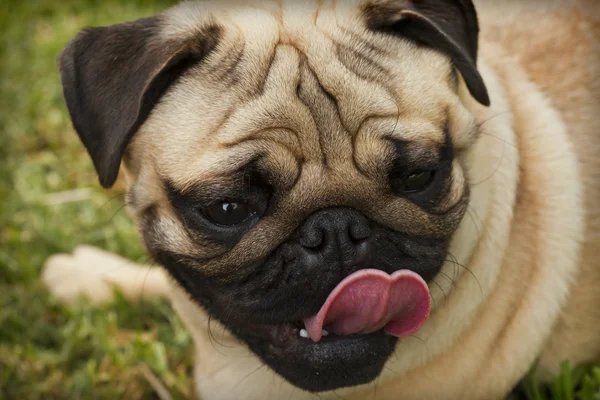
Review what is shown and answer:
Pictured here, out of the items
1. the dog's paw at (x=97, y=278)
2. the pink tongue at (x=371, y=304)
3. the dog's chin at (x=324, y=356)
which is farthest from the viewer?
the dog's paw at (x=97, y=278)

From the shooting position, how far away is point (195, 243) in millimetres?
2137

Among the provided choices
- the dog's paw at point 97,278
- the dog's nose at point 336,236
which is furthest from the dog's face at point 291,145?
the dog's paw at point 97,278

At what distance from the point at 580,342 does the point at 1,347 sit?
2.29 m

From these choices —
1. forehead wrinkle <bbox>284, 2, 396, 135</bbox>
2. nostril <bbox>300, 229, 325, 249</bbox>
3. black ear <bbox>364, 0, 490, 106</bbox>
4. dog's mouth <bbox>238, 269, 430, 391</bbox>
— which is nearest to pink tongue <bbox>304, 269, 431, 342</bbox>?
dog's mouth <bbox>238, 269, 430, 391</bbox>

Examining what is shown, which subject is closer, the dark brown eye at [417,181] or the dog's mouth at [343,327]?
the dog's mouth at [343,327]

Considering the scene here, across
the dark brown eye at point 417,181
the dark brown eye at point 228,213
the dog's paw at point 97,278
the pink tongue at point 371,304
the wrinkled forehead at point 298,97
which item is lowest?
the dog's paw at point 97,278

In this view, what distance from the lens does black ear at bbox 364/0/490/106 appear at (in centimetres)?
218

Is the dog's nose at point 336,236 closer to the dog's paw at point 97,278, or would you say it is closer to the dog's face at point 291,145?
the dog's face at point 291,145

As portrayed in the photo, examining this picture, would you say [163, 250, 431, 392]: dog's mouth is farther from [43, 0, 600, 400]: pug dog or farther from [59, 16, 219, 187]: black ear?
[59, 16, 219, 187]: black ear

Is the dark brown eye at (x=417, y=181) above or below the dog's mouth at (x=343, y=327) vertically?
above

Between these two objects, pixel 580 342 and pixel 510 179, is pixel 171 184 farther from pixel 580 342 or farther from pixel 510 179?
pixel 580 342

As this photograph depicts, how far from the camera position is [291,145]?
204 cm

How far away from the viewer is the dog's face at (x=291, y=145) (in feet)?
6.73

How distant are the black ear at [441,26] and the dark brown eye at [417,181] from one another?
1.00 feet
